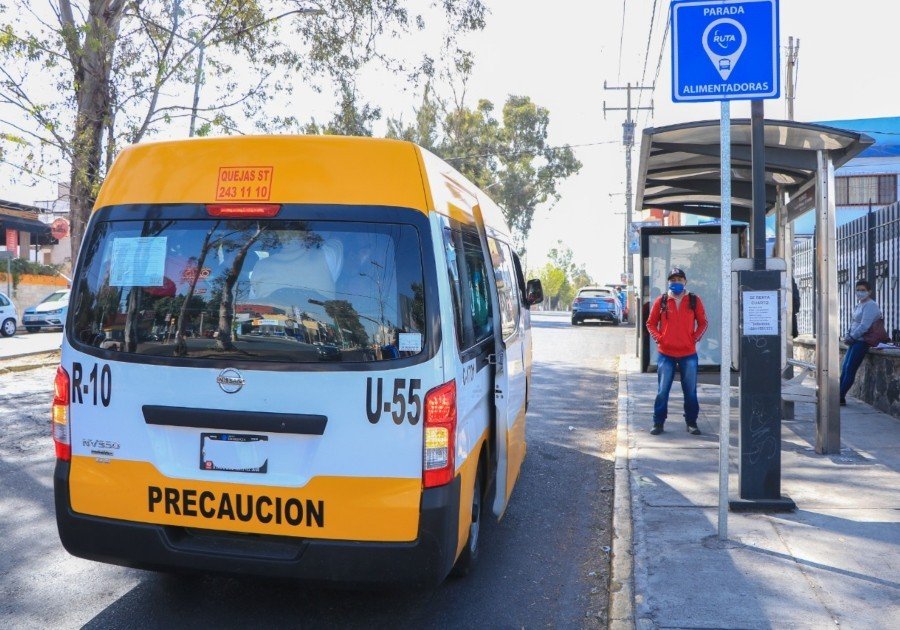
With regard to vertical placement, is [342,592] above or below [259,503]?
below

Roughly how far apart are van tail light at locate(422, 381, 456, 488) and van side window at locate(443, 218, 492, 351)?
0.40 m

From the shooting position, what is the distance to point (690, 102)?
198 inches

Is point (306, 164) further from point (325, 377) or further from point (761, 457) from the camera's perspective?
point (761, 457)

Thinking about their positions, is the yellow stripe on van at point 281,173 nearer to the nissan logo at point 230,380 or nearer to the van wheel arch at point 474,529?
the nissan logo at point 230,380

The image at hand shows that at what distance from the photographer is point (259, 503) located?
368 centimetres

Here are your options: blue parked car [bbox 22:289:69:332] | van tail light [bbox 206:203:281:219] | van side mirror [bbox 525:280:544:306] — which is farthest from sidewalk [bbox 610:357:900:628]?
blue parked car [bbox 22:289:69:332]

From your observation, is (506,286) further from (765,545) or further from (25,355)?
(25,355)

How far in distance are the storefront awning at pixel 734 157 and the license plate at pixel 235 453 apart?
4.61 m

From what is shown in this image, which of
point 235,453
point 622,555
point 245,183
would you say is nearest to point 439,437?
point 235,453

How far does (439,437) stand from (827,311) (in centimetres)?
495

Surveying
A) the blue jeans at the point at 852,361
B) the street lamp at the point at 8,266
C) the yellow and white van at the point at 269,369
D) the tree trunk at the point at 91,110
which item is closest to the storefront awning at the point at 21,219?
the street lamp at the point at 8,266

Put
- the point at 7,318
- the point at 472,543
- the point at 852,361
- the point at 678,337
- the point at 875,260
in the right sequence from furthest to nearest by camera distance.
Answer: the point at 7,318 → the point at 875,260 → the point at 852,361 → the point at 678,337 → the point at 472,543

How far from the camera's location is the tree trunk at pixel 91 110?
17.1 metres

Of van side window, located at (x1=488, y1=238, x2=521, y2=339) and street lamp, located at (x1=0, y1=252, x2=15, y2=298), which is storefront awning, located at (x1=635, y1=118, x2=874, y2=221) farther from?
street lamp, located at (x1=0, y1=252, x2=15, y2=298)
